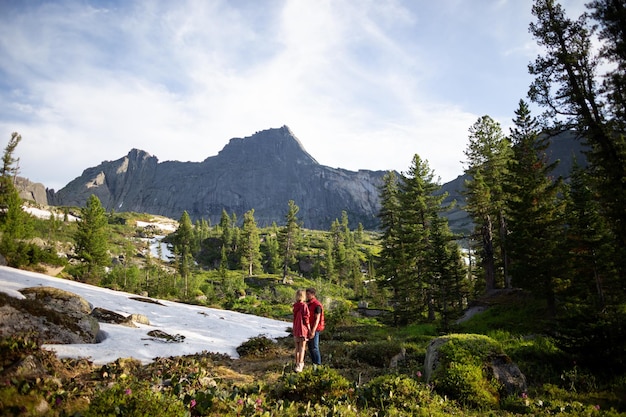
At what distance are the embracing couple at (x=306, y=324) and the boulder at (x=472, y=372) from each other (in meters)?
3.13

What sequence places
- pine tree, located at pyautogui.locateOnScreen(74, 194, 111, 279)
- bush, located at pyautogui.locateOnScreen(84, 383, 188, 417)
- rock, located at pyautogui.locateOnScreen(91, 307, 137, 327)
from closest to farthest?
bush, located at pyautogui.locateOnScreen(84, 383, 188, 417) < rock, located at pyautogui.locateOnScreen(91, 307, 137, 327) < pine tree, located at pyautogui.locateOnScreen(74, 194, 111, 279)

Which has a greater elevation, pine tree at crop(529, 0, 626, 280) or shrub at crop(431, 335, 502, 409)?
pine tree at crop(529, 0, 626, 280)

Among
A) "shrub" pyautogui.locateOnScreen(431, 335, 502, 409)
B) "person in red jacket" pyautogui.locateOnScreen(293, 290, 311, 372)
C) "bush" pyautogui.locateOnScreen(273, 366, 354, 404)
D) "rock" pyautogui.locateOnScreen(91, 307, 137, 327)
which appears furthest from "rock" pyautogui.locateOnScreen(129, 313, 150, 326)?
"shrub" pyautogui.locateOnScreen(431, 335, 502, 409)

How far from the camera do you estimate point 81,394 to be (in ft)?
17.2

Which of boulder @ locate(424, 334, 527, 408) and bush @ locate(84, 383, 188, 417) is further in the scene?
boulder @ locate(424, 334, 527, 408)

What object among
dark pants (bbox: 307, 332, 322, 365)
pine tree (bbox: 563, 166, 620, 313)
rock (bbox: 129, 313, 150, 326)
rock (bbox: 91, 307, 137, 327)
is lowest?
rock (bbox: 129, 313, 150, 326)

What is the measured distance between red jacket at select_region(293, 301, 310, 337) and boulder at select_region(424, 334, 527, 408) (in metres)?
3.37

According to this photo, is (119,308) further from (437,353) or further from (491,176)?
(491,176)

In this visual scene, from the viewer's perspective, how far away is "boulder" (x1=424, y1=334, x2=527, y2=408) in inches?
283

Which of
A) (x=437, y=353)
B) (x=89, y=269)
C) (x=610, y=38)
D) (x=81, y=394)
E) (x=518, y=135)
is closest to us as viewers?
(x=81, y=394)

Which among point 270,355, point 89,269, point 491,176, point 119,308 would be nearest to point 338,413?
point 270,355

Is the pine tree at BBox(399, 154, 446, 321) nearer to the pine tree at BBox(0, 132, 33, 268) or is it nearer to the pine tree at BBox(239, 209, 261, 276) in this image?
the pine tree at BBox(0, 132, 33, 268)

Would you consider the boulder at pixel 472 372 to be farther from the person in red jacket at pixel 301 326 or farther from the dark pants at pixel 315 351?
the person in red jacket at pixel 301 326

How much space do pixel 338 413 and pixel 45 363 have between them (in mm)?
6184
